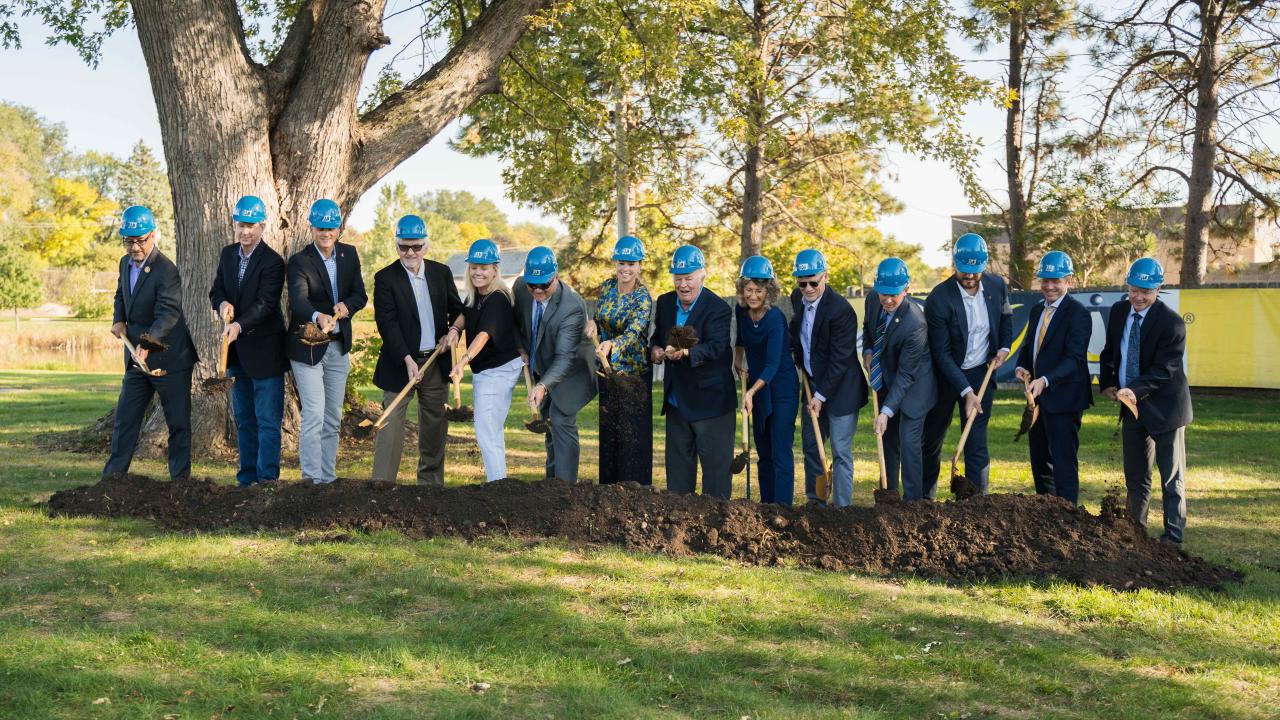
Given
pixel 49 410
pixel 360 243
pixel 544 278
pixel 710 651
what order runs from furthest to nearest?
pixel 360 243
pixel 49 410
pixel 544 278
pixel 710 651

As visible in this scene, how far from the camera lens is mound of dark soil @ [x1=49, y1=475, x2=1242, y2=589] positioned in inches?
241

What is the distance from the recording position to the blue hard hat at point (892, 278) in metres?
7.44

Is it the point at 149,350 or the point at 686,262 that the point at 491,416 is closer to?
the point at 686,262

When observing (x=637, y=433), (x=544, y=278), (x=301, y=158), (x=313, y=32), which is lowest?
(x=637, y=433)

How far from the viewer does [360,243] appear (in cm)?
7106

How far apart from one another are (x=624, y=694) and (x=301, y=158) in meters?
7.32

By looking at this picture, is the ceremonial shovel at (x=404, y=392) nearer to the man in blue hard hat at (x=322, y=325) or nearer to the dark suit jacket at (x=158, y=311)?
the man in blue hard hat at (x=322, y=325)

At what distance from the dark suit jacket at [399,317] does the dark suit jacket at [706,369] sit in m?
1.82

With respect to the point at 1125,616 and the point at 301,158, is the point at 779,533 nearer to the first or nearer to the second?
the point at 1125,616

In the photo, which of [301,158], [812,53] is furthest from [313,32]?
[812,53]

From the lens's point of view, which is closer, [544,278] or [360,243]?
[544,278]

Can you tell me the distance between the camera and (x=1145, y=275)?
23.0 ft

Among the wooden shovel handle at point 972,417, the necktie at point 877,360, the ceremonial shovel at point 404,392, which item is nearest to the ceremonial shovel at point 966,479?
the wooden shovel handle at point 972,417

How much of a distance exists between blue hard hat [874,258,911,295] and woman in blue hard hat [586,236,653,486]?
5.49 feet
